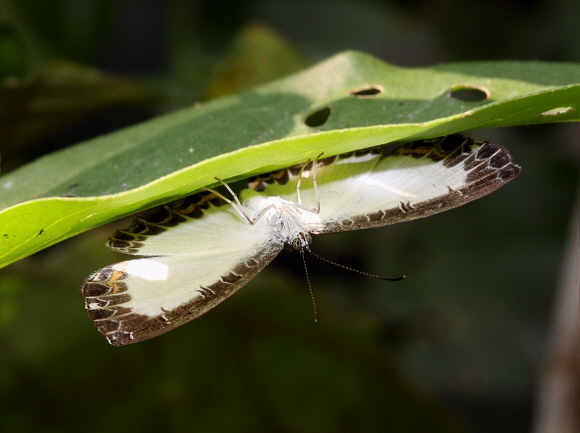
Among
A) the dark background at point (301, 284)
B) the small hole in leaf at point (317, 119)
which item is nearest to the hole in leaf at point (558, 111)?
the small hole in leaf at point (317, 119)

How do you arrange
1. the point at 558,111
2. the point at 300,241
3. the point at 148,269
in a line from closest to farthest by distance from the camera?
the point at 558,111
the point at 148,269
the point at 300,241

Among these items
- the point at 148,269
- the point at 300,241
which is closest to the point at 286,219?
the point at 300,241

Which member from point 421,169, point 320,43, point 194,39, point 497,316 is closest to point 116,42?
point 194,39

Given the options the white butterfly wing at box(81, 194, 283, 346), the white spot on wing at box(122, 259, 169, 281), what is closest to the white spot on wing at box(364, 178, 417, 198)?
the white butterfly wing at box(81, 194, 283, 346)

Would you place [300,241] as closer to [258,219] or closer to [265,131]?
[258,219]

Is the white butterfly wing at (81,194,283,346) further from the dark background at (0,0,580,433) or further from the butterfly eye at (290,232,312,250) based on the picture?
the dark background at (0,0,580,433)
